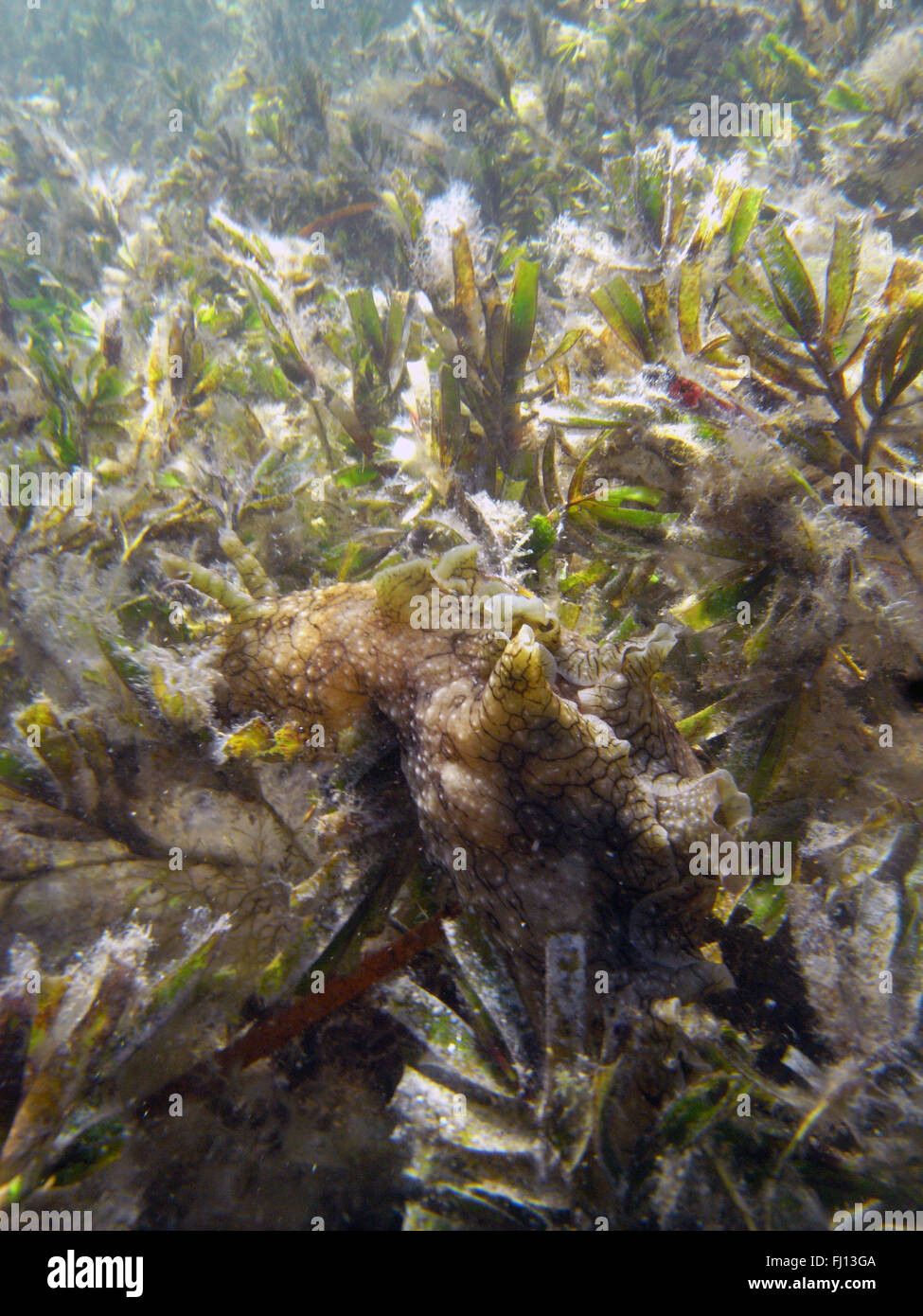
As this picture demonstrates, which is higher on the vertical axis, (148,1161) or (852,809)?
(852,809)
